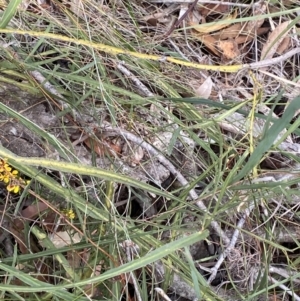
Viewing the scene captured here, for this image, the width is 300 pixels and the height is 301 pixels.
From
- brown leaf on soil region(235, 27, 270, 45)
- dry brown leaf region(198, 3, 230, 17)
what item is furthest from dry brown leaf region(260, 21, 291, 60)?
dry brown leaf region(198, 3, 230, 17)

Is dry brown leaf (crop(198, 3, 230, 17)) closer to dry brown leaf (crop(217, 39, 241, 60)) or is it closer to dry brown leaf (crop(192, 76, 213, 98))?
dry brown leaf (crop(217, 39, 241, 60))

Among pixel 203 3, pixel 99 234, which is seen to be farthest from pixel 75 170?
pixel 203 3

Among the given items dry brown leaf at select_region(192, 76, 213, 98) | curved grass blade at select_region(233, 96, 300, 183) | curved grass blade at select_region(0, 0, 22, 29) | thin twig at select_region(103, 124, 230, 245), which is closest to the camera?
curved grass blade at select_region(233, 96, 300, 183)

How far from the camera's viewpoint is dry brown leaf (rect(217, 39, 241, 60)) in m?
1.28

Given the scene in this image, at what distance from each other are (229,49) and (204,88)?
0.17 meters

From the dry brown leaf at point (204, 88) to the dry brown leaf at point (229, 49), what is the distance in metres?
0.13

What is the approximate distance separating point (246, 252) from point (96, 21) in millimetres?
635

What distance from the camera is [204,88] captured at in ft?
3.89

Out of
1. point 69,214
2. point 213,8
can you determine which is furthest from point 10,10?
point 213,8

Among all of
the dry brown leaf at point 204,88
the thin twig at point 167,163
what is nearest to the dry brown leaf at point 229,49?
the dry brown leaf at point 204,88

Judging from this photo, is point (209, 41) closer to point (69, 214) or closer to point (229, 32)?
point (229, 32)

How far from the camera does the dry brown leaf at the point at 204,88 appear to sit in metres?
1.18

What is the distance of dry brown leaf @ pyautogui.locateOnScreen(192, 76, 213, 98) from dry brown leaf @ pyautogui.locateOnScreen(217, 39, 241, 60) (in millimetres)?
126

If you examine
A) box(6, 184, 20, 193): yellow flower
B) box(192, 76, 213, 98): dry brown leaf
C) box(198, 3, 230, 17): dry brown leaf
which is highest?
box(198, 3, 230, 17): dry brown leaf
